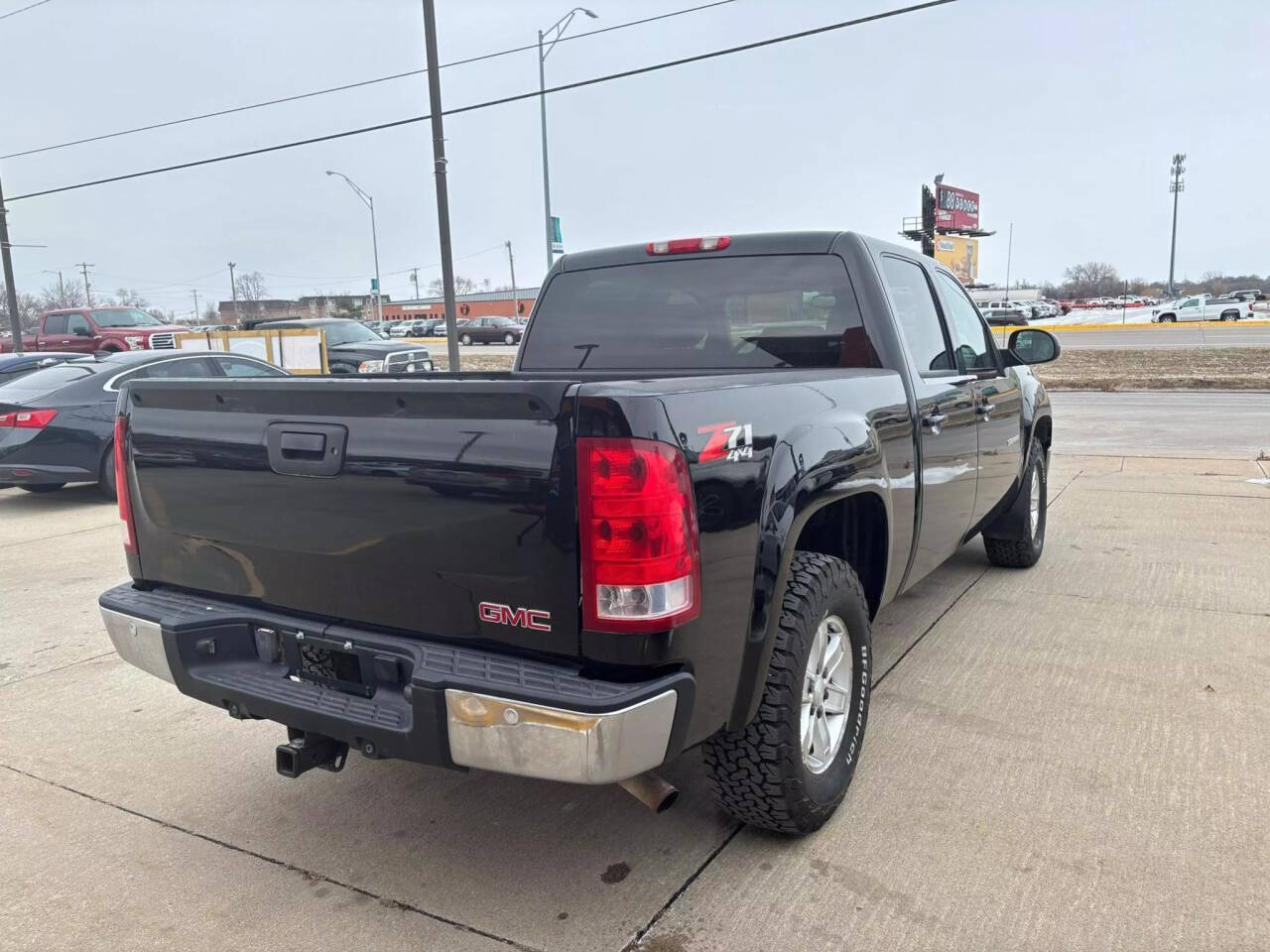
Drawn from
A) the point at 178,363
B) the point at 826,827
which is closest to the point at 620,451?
the point at 826,827

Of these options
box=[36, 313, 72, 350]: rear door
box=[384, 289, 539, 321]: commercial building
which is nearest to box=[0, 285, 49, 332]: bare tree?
box=[384, 289, 539, 321]: commercial building

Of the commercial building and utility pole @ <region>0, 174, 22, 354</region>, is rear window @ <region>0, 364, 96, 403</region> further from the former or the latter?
the commercial building

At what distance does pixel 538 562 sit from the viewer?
2.23 metres

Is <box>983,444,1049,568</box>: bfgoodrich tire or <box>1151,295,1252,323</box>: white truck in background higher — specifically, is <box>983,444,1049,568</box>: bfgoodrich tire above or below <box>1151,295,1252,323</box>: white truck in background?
below

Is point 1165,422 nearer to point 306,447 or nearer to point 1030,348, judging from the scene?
point 1030,348

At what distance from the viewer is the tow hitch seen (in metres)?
2.69

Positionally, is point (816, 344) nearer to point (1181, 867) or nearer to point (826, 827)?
point (826, 827)

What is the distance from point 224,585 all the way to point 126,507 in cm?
52

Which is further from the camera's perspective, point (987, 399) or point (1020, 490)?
point (1020, 490)

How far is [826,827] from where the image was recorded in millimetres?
2994

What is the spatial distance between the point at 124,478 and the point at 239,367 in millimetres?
7808

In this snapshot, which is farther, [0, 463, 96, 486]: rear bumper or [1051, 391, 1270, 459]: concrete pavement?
[1051, 391, 1270, 459]: concrete pavement

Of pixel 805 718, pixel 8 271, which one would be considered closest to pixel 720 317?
pixel 805 718

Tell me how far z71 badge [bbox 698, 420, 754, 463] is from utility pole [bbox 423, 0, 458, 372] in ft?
34.1
